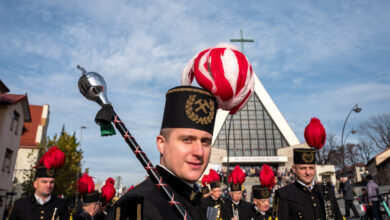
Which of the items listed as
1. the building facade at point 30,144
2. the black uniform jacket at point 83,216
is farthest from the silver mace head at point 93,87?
the building facade at point 30,144

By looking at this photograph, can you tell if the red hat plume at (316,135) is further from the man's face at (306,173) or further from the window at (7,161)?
the window at (7,161)

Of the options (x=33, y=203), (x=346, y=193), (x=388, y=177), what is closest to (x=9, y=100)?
(x=33, y=203)

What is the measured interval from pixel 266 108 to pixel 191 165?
60520mm

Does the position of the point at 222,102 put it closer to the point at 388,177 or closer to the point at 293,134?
the point at 388,177

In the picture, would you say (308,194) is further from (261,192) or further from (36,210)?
(36,210)

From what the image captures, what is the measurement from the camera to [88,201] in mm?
7152

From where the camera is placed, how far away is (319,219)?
459 centimetres

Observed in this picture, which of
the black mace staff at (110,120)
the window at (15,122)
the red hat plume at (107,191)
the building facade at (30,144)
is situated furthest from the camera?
the building facade at (30,144)

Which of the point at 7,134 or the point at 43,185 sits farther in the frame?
the point at 7,134

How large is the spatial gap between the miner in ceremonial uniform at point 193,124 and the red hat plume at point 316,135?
2.99 meters

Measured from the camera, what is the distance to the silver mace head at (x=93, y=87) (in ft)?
6.98

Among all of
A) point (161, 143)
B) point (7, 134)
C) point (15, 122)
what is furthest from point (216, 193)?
point (15, 122)

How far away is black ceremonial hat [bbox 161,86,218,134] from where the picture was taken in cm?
201

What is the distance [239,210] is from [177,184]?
6231 millimetres
